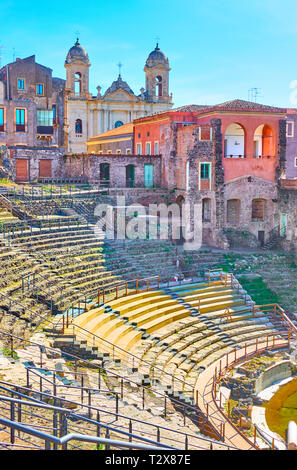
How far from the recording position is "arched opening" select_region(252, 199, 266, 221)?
3400 centimetres

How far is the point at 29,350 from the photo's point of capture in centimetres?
1473

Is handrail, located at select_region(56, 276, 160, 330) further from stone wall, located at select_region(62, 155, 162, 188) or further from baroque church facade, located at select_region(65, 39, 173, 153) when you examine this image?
baroque church facade, located at select_region(65, 39, 173, 153)

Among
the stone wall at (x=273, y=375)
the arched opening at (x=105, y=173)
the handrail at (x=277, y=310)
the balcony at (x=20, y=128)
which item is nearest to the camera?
the stone wall at (x=273, y=375)

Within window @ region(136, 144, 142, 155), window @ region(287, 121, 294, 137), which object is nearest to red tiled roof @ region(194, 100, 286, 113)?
window @ region(136, 144, 142, 155)

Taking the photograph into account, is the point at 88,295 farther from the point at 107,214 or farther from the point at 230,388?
the point at 107,214

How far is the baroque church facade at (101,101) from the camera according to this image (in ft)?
178

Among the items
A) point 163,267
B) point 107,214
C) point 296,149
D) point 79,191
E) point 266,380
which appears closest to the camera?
point 266,380

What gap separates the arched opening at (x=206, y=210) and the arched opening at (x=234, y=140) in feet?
11.6

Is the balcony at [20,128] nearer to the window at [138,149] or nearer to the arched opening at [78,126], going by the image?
the window at [138,149]

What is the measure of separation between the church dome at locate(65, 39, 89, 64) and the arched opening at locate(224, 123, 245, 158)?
82.5 ft

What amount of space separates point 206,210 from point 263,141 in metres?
6.19

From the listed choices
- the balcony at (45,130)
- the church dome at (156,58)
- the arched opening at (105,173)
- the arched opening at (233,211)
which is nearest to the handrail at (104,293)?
the arched opening at (233,211)

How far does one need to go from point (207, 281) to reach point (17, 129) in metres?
24.5
